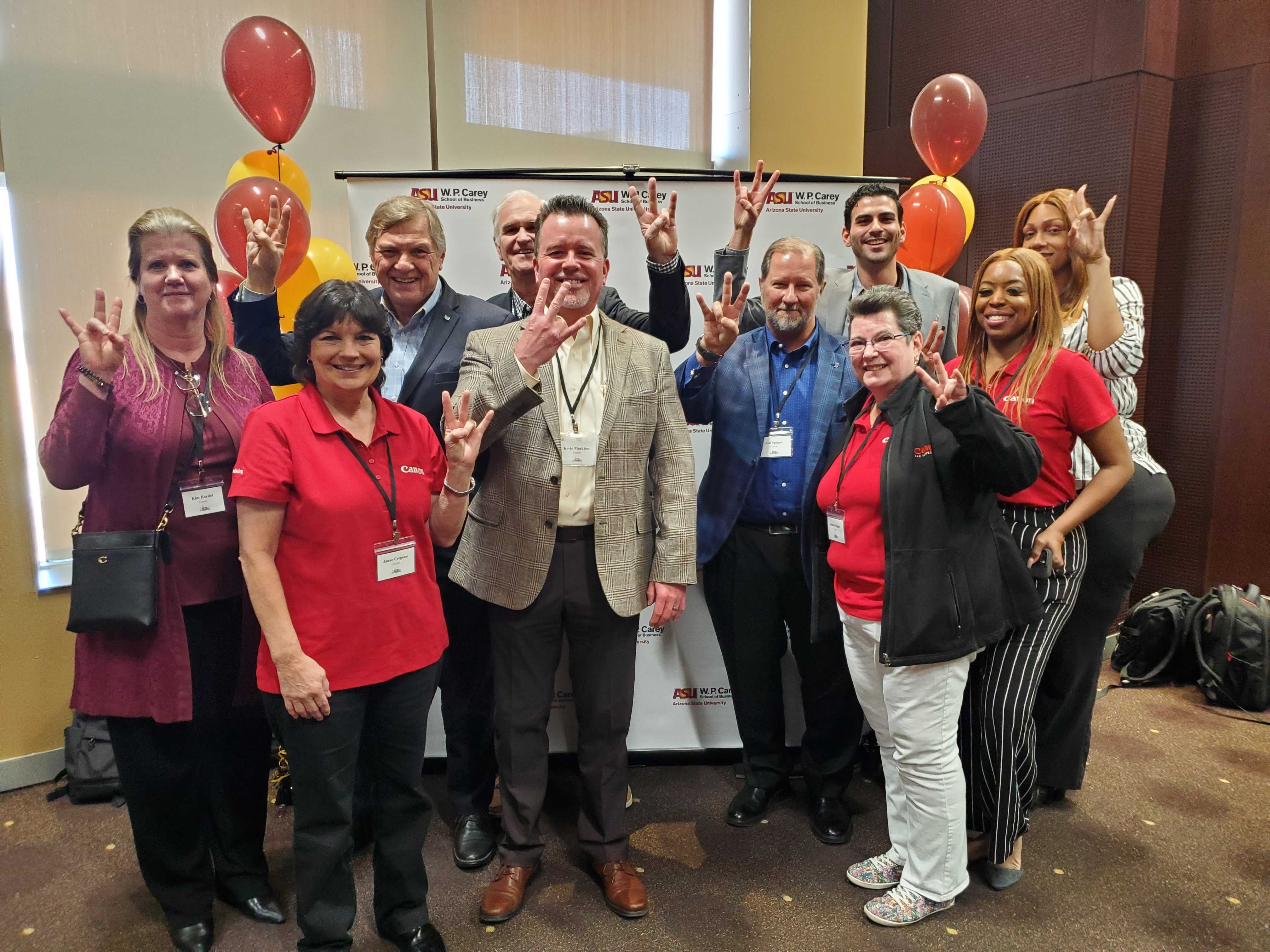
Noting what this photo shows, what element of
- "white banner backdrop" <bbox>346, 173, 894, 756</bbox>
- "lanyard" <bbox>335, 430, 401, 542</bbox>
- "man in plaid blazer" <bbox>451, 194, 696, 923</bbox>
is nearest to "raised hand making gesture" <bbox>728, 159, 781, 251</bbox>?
"man in plaid blazer" <bbox>451, 194, 696, 923</bbox>

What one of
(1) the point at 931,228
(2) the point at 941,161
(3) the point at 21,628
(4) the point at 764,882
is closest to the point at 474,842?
(4) the point at 764,882

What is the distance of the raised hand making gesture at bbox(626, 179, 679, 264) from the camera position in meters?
2.09

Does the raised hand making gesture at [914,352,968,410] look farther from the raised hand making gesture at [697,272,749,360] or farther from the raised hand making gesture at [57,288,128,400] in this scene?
the raised hand making gesture at [57,288,128,400]

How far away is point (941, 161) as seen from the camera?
3561 millimetres

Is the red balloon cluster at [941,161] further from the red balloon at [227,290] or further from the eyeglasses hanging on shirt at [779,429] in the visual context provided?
the red balloon at [227,290]

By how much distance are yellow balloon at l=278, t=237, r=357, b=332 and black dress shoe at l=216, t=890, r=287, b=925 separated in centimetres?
178

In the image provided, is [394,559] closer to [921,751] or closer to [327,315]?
[327,315]

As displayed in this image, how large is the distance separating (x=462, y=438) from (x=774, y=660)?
1.35 m

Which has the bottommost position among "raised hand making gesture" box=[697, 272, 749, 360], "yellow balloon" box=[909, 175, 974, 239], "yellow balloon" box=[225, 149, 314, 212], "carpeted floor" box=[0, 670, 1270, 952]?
"carpeted floor" box=[0, 670, 1270, 952]

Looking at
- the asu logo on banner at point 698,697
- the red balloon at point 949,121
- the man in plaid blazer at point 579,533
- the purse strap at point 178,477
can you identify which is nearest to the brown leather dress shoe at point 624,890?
the man in plaid blazer at point 579,533

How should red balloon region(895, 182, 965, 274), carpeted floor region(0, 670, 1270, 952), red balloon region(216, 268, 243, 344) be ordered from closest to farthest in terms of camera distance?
1. red balloon region(216, 268, 243, 344)
2. carpeted floor region(0, 670, 1270, 952)
3. red balloon region(895, 182, 965, 274)

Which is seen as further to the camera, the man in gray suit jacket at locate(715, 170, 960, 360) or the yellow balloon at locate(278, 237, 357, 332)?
the yellow balloon at locate(278, 237, 357, 332)

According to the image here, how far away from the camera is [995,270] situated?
84.7 inches

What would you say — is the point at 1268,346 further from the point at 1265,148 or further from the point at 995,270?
the point at 995,270
